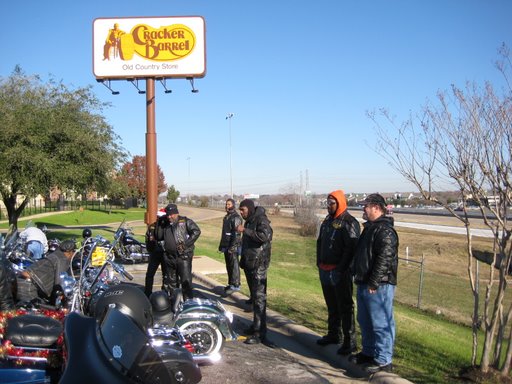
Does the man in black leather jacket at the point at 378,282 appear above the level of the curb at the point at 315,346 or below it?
above

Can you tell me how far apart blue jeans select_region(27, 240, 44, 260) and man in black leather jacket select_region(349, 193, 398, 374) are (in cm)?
608

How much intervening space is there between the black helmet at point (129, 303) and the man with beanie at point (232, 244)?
211 inches

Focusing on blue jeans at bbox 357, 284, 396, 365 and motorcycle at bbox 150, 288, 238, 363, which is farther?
motorcycle at bbox 150, 288, 238, 363

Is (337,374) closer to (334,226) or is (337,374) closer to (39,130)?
(334,226)

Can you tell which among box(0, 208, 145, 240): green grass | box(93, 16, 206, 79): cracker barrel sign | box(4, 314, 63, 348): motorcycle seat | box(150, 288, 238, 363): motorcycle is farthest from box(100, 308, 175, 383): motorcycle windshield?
box(93, 16, 206, 79): cracker barrel sign

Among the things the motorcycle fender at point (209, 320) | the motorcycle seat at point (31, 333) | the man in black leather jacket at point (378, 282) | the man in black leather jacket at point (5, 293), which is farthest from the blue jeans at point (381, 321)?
the man in black leather jacket at point (5, 293)

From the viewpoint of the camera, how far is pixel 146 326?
176 inches

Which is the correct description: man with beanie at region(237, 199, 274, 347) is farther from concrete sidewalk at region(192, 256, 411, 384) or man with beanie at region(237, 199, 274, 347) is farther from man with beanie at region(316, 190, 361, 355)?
man with beanie at region(316, 190, 361, 355)

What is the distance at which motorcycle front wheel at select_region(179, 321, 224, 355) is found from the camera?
213 inches

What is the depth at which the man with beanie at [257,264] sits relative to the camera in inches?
Result: 254

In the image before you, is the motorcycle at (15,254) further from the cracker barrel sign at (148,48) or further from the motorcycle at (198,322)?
the cracker barrel sign at (148,48)

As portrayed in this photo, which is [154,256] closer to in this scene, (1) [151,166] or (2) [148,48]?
(1) [151,166]

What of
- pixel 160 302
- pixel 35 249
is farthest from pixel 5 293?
pixel 35 249

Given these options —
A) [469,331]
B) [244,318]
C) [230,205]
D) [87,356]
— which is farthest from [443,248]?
[87,356]
